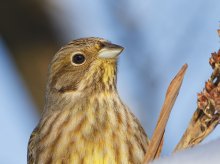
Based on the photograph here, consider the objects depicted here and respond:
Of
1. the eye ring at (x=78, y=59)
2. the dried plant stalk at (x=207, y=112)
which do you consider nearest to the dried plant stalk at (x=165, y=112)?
the dried plant stalk at (x=207, y=112)

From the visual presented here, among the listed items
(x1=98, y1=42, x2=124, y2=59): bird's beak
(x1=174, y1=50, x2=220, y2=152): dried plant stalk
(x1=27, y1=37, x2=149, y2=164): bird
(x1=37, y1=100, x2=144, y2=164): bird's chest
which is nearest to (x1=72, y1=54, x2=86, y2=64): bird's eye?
(x1=27, y1=37, x2=149, y2=164): bird

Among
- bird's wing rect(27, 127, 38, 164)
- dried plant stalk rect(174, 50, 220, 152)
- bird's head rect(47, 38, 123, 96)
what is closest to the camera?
dried plant stalk rect(174, 50, 220, 152)

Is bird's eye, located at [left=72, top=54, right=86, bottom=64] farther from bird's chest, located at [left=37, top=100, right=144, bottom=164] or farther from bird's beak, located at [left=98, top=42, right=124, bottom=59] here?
bird's chest, located at [left=37, top=100, right=144, bottom=164]

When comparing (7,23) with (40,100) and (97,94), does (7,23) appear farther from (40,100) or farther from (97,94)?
(97,94)

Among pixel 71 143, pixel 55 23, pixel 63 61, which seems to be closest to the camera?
pixel 71 143

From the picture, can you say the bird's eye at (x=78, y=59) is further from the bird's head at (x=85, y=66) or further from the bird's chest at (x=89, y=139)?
the bird's chest at (x=89, y=139)

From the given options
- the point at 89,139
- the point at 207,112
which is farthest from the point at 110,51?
the point at 207,112

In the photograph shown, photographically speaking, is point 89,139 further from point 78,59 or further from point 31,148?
point 78,59

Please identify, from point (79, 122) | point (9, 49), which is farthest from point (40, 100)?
point (79, 122)
